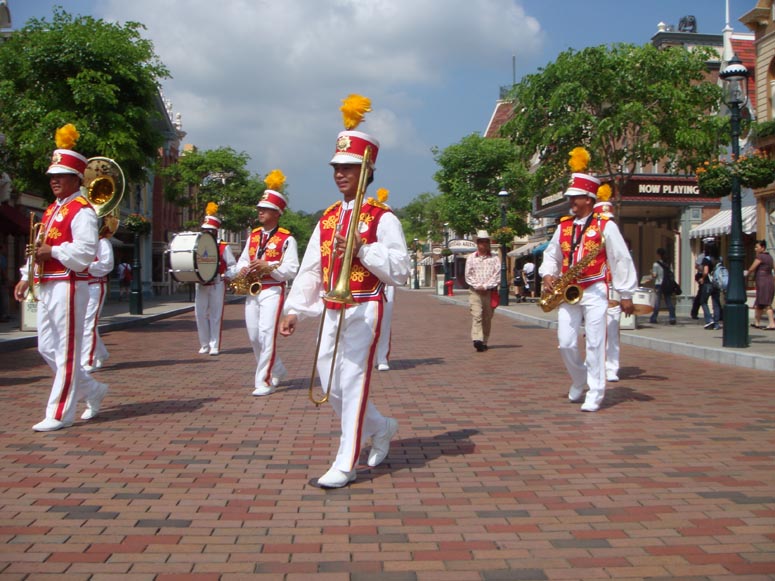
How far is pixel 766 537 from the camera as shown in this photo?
396 cm

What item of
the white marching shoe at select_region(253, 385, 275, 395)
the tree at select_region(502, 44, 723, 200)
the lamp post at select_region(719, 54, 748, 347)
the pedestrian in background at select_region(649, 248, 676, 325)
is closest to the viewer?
the white marching shoe at select_region(253, 385, 275, 395)

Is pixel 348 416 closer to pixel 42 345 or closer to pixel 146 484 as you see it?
pixel 146 484

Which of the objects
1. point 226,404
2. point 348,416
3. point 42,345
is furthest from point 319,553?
point 226,404

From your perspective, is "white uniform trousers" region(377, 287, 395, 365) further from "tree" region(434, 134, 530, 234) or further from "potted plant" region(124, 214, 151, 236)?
"tree" region(434, 134, 530, 234)

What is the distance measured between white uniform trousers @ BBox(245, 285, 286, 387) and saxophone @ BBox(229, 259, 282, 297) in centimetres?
8

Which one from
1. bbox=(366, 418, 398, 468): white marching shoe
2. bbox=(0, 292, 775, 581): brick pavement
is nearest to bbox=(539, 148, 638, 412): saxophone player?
bbox=(0, 292, 775, 581): brick pavement

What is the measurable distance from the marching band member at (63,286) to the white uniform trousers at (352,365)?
2504 mm

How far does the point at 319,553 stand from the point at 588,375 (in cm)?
450

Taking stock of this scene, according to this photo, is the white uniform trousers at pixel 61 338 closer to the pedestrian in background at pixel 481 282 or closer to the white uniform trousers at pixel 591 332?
the white uniform trousers at pixel 591 332

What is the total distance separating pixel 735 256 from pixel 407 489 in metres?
10.0

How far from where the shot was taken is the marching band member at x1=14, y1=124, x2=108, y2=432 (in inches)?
255

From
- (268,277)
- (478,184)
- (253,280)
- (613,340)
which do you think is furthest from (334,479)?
(478,184)

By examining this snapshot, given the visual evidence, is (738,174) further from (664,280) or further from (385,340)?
(385,340)

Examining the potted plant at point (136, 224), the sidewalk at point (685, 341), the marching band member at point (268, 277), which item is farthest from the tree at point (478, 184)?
the marching band member at point (268, 277)
